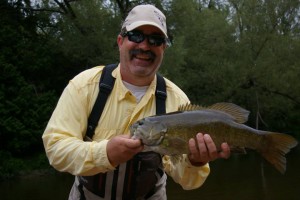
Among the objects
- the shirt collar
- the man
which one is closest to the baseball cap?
the man

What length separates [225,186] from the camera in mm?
15312

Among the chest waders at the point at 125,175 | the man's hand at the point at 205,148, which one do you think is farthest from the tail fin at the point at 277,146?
the chest waders at the point at 125,175

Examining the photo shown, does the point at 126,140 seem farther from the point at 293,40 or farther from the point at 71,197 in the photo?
the point at 293,40

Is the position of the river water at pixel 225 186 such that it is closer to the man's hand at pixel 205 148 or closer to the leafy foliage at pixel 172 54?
the leafy foliage at pixel 172 54

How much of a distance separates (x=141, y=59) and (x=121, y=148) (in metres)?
0.84

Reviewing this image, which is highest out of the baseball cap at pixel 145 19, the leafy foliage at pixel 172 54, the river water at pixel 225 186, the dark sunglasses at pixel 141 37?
the baseball cap at pixel 145 19

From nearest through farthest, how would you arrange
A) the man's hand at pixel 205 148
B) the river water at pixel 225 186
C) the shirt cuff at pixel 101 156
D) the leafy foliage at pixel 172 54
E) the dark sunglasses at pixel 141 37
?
the shirt cuff at pixel 101 156 < the man's hand at pixel 205 148 < the dark sunglasses at pixel 141 37 < the river water at pixel 225 186 < the leafy foliage at pixel 172 54

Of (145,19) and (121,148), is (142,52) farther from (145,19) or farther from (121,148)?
(121,148)

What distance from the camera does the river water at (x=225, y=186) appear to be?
13.9 metres

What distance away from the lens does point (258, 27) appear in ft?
85.5

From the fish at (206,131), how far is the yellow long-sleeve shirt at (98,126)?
31cm

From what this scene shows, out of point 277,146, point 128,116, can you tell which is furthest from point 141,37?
point 277,146

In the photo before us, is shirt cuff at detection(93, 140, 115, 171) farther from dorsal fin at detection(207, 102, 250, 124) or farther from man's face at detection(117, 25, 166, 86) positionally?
dorsal fin at detection(207, 102, 250, 124)

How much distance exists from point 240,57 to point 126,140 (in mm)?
24141
